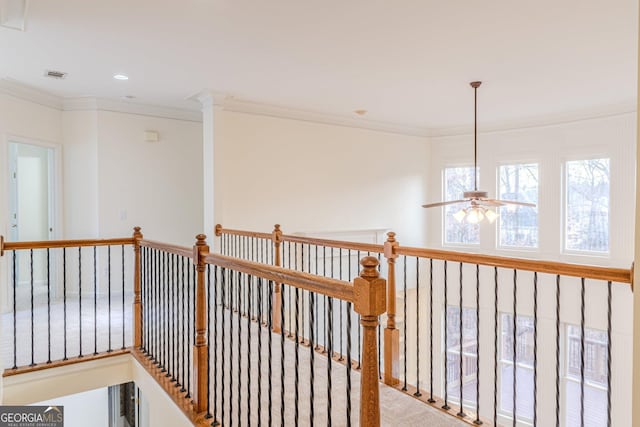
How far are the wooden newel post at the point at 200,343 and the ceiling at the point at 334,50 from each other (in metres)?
1.61

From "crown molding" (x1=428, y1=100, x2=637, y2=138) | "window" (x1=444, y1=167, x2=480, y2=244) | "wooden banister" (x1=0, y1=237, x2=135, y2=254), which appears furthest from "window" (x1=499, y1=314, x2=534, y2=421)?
"wooden banister" (x1=0, y1=237, x2=135, y2=254)

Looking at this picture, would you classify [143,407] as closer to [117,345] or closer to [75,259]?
[117,345]

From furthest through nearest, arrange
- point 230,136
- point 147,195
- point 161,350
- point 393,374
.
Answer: point 147,195 → point 230,136 → point 161,350 → point 393,374

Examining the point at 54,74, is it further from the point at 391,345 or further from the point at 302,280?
the point at 391,345

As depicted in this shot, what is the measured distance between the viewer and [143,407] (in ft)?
11.4

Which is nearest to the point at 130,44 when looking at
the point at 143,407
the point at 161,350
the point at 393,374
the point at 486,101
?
the point at 161,350

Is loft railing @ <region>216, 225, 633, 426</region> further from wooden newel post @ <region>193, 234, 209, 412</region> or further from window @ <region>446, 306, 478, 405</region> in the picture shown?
wooden newel post @ <region>193, 234, 209, 412</region>

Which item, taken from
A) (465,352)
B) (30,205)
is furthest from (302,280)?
(465,352)

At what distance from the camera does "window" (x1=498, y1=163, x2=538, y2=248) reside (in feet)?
20.5

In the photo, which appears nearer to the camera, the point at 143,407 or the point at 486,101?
the point at 143,407

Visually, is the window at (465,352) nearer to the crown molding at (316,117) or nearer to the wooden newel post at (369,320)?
the crown molding at (316,117)

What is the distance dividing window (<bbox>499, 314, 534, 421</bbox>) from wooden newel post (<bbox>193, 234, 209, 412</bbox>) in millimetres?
5437

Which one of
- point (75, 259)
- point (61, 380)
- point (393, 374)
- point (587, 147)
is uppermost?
point (587, 147)

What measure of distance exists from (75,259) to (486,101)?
18.1ft
